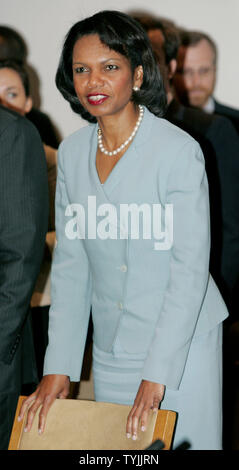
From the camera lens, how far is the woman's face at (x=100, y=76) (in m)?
1.55

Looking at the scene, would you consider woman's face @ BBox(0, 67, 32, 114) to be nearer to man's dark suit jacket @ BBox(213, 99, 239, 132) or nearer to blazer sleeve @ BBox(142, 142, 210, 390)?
man's dark suit jacket @ BBox(213, 99, 239, 132)

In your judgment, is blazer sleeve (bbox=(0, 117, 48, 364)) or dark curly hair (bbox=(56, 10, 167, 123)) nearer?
dark curly hair (bbox=(56, 10, 167, 123))

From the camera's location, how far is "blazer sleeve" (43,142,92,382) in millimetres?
1722

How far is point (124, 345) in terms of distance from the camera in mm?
1651

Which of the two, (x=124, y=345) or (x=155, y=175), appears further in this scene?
(x=124, y=345)

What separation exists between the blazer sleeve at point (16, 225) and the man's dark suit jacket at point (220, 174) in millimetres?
1153

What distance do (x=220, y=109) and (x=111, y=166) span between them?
212cm

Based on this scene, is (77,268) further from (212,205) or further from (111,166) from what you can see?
(212,205)

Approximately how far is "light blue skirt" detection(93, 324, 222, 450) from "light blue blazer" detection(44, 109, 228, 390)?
0.04 m

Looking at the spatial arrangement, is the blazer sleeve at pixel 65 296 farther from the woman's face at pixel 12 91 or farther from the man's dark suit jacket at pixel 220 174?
the woman's face at pixel 12 91

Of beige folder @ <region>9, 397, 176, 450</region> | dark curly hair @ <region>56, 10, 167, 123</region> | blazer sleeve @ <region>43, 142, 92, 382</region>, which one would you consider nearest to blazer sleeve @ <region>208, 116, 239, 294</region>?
dark curly hair @ <region>56, 10, 167, 123</region>

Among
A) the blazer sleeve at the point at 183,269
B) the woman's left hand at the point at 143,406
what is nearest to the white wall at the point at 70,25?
the blazer sleeve at the point at 183,269
